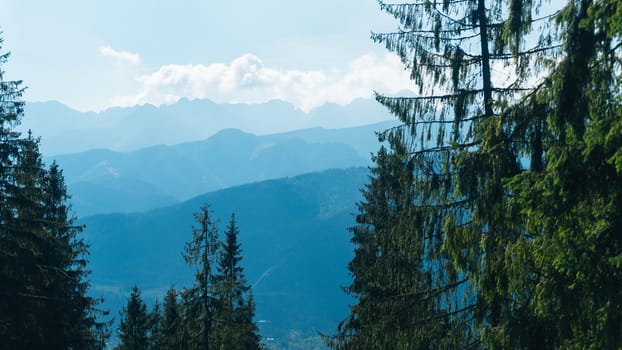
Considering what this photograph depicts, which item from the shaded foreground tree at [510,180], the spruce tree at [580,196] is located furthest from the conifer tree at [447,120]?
the spruce tree at [580,196]

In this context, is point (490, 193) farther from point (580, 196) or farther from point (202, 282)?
point (202, 282)

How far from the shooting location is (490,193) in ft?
23.9

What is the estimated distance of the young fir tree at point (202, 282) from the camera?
62.7 feet

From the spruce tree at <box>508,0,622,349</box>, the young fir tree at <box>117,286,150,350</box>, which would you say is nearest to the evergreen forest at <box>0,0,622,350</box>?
the spruce tree at <box>508,0,622,349</box>

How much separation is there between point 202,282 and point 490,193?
13.8 meters

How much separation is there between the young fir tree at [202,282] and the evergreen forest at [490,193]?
12 cm

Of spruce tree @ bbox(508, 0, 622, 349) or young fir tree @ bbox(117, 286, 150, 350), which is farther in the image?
young fir tree @ bbox(117, 286, 150, 350)

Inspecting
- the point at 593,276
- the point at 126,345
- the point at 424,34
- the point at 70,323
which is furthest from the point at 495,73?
the point at 126,345

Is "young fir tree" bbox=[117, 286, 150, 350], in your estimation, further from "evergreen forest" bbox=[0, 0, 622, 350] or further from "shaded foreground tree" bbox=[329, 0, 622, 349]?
"shaded foreground tree" bbox=[329, 0, 622, 349]

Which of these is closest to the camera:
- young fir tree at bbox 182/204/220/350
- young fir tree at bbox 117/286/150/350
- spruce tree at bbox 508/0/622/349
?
spruce tree at bbox 508/0/622/349

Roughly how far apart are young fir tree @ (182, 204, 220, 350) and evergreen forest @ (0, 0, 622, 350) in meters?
0.12

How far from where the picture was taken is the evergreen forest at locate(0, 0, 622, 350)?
6039 mm

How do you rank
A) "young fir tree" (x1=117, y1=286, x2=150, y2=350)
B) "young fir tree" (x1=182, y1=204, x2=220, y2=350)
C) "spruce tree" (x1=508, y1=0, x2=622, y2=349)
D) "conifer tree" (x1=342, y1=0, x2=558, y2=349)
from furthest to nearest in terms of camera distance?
"young fir tree" (x1=117, y1=286, x2=150, y2=350) → "young fir tree" (x1=182, y1=204, x2=220, y2=350) → "conifer tree" (x1=342, y1=0, x2=558, y2=349) → "spruce tree" (x1=508, y1=0, x2=622, y2=349)

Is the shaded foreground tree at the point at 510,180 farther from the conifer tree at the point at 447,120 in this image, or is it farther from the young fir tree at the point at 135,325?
the young fir tree at the point at 135,325
